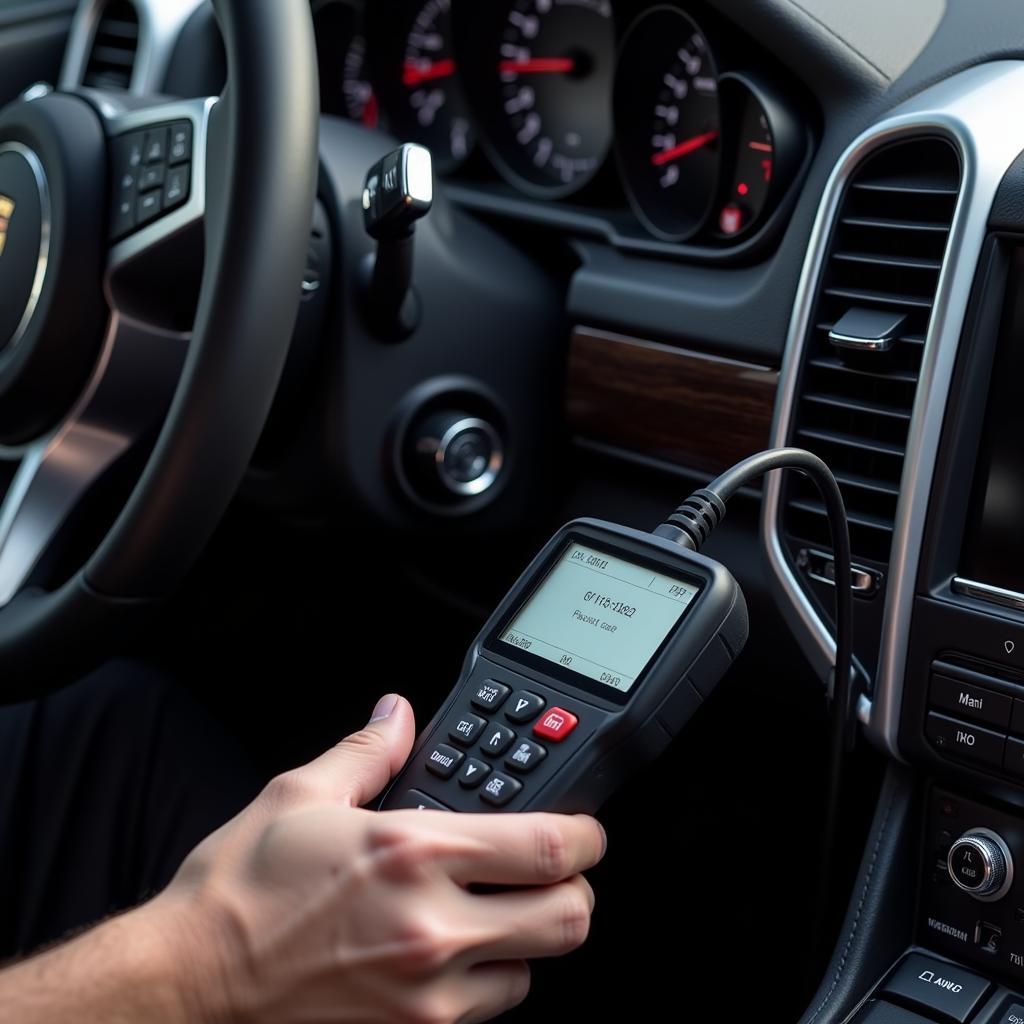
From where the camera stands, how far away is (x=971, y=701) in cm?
89

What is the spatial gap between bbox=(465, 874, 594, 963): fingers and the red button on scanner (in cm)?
9

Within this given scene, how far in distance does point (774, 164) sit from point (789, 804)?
1.98 feet

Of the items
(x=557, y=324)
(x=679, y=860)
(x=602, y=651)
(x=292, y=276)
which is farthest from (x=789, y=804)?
(x=292, y=276)

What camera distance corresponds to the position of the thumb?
71 cm

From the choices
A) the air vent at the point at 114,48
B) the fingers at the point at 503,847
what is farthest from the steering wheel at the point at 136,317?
the air vent at the point at 114,48

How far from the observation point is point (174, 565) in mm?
927

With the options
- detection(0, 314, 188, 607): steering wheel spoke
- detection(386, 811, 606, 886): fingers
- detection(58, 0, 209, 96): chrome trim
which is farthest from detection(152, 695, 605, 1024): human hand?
detection(58, 0, 209, 96): chrome trim

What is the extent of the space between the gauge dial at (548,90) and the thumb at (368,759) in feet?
2.50

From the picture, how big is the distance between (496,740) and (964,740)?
32 cm

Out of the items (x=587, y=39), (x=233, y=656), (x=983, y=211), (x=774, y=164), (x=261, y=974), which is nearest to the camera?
(x=261, y=974)

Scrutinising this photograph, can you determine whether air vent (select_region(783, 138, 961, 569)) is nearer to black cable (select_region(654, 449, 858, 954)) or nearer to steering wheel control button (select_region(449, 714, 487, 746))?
black cable (select_region(654, 449, 858, 954))

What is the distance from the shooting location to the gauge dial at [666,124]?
126cm

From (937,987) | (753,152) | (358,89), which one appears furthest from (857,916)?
(358,89)

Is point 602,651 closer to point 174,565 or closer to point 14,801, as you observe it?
point 174,565
